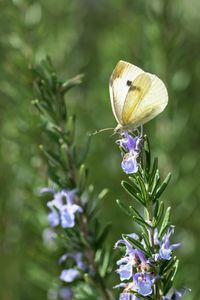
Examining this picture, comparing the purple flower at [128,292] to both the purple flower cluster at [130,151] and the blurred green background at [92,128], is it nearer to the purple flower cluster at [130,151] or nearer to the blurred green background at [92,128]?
the purple flower cluster at [130,151]

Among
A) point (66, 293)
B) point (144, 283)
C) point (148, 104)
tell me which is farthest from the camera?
point (66, 293)

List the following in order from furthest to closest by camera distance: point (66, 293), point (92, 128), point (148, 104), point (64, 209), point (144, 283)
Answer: point (92, 128) → point (66, 293) → point (64, 209) → point (148, 104) → point (144, 283)

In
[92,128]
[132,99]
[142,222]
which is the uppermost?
[92,128]

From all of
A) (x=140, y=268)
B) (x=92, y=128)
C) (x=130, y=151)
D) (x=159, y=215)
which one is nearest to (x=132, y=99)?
(x=130, y=151)

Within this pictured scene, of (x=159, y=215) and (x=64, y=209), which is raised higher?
(x=64, y=209)

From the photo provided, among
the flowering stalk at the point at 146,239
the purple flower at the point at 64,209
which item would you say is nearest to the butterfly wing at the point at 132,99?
the flowering stalk at the point at 146,239

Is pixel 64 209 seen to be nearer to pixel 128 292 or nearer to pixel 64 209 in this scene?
pixel 64 209

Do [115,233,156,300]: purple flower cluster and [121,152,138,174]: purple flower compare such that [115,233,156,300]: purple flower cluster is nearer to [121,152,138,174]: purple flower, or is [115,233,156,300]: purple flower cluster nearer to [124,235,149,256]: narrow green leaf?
[124,235,149,256]: narrow green leaf
